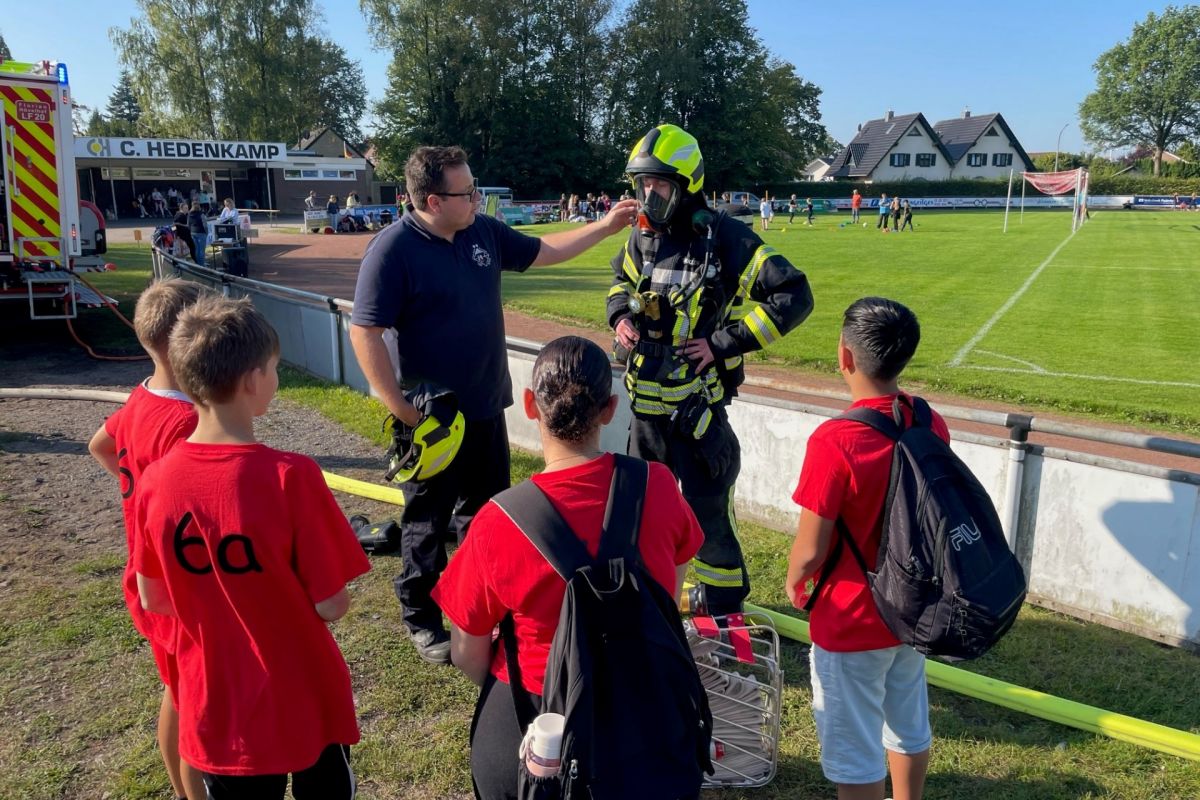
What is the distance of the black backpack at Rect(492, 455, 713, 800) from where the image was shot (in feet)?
6.29

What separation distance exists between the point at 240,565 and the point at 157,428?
80 cm

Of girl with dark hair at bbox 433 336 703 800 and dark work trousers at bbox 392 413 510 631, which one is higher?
girl with dark hair at bbox 433 336 703 800

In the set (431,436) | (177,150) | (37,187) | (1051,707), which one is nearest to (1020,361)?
(1051,707)

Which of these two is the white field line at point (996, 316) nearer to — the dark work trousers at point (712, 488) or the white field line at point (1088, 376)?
the white field line at point (1088, 376)

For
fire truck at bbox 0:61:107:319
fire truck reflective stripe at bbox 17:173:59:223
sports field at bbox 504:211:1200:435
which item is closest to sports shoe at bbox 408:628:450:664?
sports field at bbox 504:211:1200:435

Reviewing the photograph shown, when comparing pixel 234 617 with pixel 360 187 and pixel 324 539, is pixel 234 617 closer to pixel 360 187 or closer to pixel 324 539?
pixel 324 539

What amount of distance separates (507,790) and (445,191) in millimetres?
2533

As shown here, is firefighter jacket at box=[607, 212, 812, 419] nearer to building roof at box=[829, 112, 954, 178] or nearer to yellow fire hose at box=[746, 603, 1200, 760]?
yellow fire hose at box=[746, 603, 1200, 760]

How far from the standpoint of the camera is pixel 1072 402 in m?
9.06

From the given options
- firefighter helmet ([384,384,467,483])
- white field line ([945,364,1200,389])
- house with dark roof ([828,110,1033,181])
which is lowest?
white field line ([945,364,1200,389])

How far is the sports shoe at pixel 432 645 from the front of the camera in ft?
13.4

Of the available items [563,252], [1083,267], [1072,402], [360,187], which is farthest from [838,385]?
[360,187]

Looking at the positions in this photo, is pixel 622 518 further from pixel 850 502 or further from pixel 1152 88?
pixel 1152 88

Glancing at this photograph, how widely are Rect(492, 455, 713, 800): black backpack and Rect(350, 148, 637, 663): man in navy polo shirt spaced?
1.77 m
